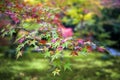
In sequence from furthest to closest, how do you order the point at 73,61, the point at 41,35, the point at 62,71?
1. the point at 73,61
2. the point at 62,71
3. the point at 41,35

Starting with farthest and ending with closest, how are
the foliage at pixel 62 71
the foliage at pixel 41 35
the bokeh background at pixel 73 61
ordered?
the bokeh background at pixel 73 61 → the foliage at pixel 62 71 → the foliage at pixel 41 35

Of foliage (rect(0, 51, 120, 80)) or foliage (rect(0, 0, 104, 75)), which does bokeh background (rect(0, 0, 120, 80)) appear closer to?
foliage (rect(0, 51, 120, 80))

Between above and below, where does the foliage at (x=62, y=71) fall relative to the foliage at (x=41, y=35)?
below

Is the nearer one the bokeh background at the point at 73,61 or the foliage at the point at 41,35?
the foliage at the point at 41,35

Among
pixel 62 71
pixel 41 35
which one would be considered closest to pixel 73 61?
pixel 62 71

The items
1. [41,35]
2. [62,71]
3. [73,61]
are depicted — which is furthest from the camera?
[73,61]

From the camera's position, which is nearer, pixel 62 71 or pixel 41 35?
pixel 41 35

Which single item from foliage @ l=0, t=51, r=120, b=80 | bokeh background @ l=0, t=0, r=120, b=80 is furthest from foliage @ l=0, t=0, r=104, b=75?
foliage @ l=0, t=51, r=120, b=80

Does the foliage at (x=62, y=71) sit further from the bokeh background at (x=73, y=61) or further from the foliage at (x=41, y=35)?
the foliage at (x=41, y=35)

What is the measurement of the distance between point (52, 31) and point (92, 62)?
5.69 metres

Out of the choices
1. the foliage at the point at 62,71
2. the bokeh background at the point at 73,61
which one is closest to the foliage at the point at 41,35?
the bokeh background at the point at 73,61

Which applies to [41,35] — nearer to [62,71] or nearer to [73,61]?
[62,71]

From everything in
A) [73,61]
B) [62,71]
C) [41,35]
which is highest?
[41,35]

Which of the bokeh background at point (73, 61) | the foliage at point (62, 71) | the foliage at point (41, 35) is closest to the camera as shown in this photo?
the foliage at point (41, 35)
